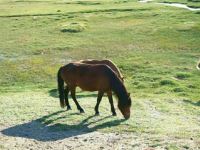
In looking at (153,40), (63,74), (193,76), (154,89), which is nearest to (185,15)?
(153,40)

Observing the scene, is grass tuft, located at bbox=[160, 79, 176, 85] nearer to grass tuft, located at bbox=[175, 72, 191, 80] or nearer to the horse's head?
grass tuft, located at bbox=[175, 72, 191, 80]

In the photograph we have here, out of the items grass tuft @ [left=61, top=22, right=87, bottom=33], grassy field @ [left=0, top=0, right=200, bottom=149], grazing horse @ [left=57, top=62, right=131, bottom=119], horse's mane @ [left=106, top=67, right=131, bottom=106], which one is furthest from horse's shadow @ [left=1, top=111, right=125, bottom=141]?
grass tuft @ [left=61, top=22, right=87, bottom=33]

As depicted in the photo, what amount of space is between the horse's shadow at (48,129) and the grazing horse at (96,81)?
2.98ft

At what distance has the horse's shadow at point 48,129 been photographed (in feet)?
49.0

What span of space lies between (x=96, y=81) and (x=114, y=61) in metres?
13.8

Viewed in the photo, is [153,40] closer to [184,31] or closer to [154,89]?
[184,31]

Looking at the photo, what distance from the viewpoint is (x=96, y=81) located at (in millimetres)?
17547

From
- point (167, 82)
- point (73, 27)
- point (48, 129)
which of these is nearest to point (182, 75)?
point (167, 82)

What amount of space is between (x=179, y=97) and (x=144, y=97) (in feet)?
5.75

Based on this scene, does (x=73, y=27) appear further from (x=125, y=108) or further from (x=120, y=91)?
(x=125, y=108)

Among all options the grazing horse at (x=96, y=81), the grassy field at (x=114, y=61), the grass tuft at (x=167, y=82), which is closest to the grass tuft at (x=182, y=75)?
the grassy field at (x=114, y=61)

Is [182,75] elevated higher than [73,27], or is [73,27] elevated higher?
[73,27]

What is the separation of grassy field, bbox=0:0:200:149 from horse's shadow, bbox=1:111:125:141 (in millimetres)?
67

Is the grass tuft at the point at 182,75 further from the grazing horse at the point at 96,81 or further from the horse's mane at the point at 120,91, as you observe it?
the horse's mane at the point at 120,91
